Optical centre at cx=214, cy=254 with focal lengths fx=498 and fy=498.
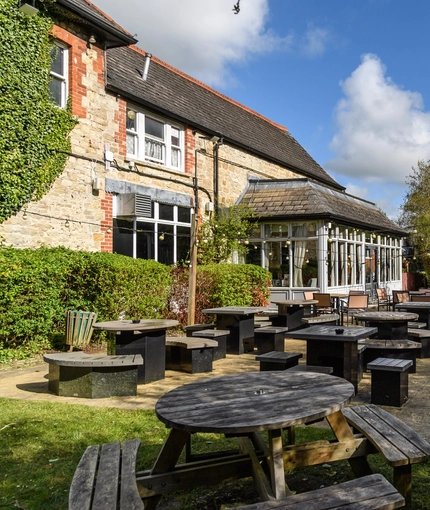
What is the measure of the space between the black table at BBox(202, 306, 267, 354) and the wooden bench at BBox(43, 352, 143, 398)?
313 centimetres

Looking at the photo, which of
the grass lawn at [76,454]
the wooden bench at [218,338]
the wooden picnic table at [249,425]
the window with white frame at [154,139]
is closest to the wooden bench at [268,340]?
the wooden bench at [218,338]

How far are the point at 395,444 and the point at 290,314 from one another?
7772 millimetres

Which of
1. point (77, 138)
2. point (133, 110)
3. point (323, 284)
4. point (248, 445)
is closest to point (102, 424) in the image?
point (248, 445)

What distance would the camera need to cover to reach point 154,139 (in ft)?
45.4

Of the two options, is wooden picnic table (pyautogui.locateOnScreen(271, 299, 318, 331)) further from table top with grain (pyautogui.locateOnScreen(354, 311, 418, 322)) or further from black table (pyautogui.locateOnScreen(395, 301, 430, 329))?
table top with grain (pyautogui.locateOnScreen(354, 311, 418, 322))

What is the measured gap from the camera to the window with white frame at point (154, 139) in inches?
517

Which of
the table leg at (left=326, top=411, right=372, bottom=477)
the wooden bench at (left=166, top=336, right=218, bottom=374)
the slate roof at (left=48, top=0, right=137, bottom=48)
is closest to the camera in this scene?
the table leg at (left=326, top=411, right=372, bottom=477)

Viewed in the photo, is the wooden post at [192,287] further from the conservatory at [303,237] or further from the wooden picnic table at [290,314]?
the conservatory at [303,237]

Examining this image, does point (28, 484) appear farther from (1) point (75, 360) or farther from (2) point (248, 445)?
(1) point (75, 360)

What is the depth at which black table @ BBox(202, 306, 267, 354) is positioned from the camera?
9.14 m

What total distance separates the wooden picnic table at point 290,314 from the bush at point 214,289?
132cm

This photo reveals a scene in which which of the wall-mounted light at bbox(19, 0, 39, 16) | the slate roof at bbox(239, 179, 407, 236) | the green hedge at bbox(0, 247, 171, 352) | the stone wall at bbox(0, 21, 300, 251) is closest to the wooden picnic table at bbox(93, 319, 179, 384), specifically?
the green hedge at bbox(0, 247, 171, 352)

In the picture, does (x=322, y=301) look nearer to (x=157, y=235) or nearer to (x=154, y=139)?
(x=157, y=235)

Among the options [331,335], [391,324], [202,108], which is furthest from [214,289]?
[202,108]
